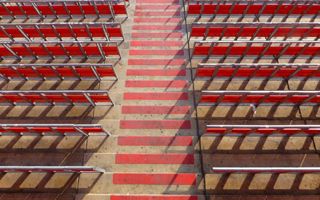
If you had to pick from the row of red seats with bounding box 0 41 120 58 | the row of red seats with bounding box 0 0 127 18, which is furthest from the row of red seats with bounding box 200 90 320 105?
the row of red seats with bounding box 0 0 127 18

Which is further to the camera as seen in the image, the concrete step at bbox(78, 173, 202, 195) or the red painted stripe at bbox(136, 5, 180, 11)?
the red painted stripe at bbox(136, 5, 180, 11)

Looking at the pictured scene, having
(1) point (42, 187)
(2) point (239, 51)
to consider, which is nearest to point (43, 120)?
(1) point (42, 187)

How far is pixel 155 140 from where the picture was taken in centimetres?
983

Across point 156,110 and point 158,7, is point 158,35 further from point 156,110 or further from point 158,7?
point 156,110

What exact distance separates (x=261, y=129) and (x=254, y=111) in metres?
1.28

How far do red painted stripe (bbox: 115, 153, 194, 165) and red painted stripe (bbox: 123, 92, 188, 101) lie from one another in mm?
2639

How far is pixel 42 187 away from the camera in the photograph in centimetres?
886

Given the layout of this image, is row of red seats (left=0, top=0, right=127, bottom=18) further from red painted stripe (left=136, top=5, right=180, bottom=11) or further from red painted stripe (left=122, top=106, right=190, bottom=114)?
red painted stripe (left=122, top=106, right=190, bottom=114)

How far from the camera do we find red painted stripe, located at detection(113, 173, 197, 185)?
8938mm

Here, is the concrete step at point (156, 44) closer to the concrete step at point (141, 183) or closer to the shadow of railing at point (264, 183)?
the concrete step at point (141, 183)

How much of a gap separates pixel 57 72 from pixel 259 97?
8.75 meters

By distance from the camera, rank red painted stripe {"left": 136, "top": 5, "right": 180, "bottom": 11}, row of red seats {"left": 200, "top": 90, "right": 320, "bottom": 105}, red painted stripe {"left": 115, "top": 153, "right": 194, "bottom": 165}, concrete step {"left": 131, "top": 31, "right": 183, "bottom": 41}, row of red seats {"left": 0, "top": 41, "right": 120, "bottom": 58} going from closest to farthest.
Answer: row of red seats {"left": 200, "top": 90, "right": 320, "bottom": 105} → red painted stripe {"left": 115, "top": 153, "right": 194, "bottom": 165} → row of red seats {"left": 0, "top": 41, "right": 120, "bottom": 58} → concrete step {"left": 131, "top": 31, "right": 183, "bottom": 41} → red painted stripe {"left": 136, "top": 5, "right": 180, "bottom": 11}

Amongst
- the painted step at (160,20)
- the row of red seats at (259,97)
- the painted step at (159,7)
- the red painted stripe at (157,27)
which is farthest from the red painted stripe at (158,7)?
the row of red seats at (259,97)

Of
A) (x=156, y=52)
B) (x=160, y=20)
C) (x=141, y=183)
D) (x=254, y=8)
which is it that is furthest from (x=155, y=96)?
(x=254, y=8)
